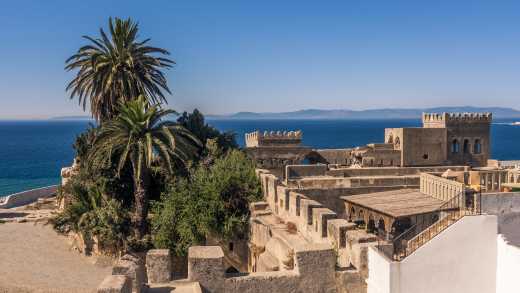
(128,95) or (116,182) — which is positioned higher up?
(128,95)

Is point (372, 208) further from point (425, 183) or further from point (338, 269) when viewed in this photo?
point (338, 269)

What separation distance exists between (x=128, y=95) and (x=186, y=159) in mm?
5825

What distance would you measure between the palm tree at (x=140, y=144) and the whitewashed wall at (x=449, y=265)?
42.0ft

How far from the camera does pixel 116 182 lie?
2455cm

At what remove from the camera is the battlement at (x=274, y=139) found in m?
32.5

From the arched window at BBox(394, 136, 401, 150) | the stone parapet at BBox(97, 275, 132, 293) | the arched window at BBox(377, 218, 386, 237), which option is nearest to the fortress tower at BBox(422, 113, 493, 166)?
the arched window at BBox(394, 136, 401, 150)

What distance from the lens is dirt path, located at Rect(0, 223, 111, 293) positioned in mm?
21016

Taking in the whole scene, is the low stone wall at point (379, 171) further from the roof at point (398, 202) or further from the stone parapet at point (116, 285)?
the stone parapet at point (116, 285)

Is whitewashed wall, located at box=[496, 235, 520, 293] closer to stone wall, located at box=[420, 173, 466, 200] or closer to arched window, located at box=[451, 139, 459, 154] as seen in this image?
stone wall, located at box=[420, 173, 466, 200]

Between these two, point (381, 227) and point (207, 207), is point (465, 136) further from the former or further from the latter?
point (207, 207)

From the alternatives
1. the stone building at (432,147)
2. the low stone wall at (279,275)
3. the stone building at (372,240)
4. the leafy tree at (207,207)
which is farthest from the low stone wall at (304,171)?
the low stone wall at (279,275)

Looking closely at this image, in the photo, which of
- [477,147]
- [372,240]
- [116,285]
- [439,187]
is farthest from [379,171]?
[116,285]

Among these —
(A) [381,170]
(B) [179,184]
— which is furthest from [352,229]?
(A) [381,170]

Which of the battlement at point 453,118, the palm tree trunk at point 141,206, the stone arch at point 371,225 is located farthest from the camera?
the battlement at point 453,118
